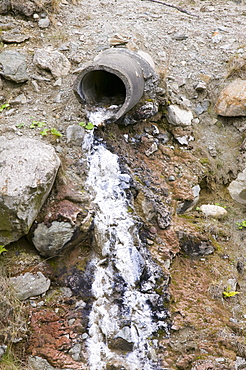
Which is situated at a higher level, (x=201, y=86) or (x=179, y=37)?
(x=179, y=37)

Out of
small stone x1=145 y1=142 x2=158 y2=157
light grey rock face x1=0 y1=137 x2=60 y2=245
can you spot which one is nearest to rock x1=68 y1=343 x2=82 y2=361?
light grey rock face x1=0 y1=137 x2=60 y2=245

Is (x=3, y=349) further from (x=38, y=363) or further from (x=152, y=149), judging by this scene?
(x=152, y=149)

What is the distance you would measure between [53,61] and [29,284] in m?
4.01

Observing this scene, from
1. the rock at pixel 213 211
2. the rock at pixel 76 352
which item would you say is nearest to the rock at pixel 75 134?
the rock at pixel 213 211

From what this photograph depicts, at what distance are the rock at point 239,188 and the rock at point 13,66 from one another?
3715 millimetres

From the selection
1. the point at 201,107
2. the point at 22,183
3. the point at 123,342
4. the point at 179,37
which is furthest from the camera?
the point at 179,37

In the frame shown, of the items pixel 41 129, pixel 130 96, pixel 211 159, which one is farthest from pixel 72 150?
pixel 211 159

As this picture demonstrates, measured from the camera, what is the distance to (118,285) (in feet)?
13.8

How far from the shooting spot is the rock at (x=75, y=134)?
5.15 meters

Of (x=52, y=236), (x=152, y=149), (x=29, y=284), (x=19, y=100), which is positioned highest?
(x=152, y=149)

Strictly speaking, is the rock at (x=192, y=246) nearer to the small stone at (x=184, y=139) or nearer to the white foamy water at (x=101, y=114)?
the small stone at (x=184, y=139)

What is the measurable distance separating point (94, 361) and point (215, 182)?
3.22 metres

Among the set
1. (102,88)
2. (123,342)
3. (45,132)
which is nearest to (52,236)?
(123,342)

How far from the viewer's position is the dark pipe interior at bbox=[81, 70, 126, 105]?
18.4ft
